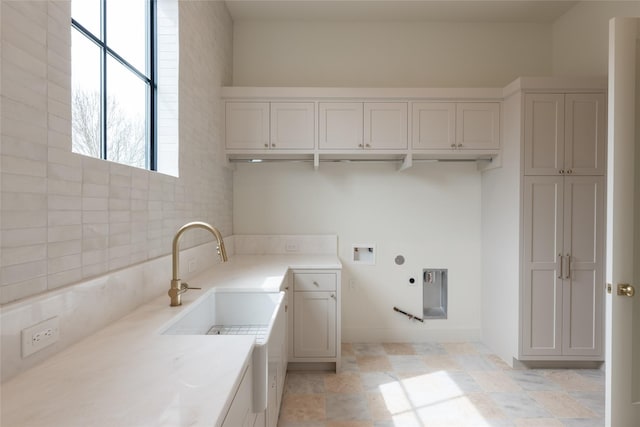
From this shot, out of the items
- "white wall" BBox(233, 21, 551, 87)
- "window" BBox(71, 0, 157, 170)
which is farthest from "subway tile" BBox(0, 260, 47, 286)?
"white wall" BBox(233, 21, 551, 87)

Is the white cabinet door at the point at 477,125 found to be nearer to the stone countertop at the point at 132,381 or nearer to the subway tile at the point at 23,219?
the stone countertop at the point at 132,381

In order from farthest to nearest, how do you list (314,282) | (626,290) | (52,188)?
1. (314,282)
2. (626,290)
3. (52,188)

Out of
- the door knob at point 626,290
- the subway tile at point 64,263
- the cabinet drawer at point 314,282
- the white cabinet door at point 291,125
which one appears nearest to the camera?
the subway tile at point 64,263

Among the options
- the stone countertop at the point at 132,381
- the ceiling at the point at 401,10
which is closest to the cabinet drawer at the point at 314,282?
the stone countertop at the point at 132,381

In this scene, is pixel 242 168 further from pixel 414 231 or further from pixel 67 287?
pixel 67 287

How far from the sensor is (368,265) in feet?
11.4

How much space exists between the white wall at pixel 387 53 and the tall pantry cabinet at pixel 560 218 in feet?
2.60

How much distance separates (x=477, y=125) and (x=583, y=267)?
1421 millimetres

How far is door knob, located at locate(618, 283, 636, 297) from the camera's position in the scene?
1533 millimetres

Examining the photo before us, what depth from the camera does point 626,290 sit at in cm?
154

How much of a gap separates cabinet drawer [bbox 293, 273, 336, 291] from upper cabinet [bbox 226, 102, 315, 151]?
3.56ft

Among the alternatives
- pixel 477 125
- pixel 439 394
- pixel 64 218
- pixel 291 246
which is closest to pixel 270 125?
pixel 291 246

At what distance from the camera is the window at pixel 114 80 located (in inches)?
54.1

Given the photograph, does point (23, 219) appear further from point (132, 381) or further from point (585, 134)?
point (585, 134)
